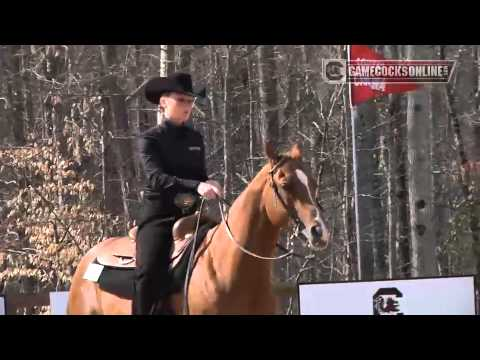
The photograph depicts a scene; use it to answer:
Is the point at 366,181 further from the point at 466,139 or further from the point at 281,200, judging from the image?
the point at 281,200

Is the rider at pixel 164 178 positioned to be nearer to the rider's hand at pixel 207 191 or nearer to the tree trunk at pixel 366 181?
the rider's hand at pixel 207 191

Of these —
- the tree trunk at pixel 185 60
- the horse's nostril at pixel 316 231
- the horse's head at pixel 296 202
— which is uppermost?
the tree trunk at pixel 185 60

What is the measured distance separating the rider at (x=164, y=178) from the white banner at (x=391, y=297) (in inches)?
42.7

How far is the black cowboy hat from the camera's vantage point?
5.06 m

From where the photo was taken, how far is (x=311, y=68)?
521cm

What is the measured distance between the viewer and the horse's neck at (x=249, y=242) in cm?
423

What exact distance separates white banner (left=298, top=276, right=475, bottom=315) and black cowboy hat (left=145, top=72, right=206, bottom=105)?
160 centimetres

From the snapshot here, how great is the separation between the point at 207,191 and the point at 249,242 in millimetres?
554

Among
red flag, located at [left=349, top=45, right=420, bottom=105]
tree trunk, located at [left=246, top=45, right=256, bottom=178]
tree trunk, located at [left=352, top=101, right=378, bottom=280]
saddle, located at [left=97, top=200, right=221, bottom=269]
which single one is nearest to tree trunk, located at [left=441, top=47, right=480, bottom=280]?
red flag, located at [left=349, top=45, right=420, bottom=105]

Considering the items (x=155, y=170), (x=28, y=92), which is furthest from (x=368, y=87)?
(x=28, y=92)

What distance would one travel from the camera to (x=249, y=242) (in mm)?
4258

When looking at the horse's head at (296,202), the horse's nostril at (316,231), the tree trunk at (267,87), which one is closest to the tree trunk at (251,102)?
the tree trunk at (267,87)
